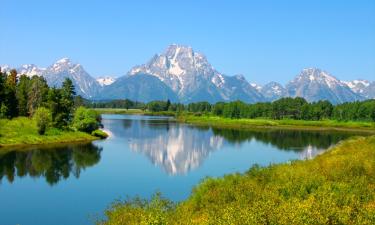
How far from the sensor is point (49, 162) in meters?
92.6

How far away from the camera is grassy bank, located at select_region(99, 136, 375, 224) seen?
2392cm

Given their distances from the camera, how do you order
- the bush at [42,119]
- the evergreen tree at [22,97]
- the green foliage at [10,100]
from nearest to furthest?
the bush at [42,119] → the green foliage at [10,100] → the evergreen tree at [22,97]

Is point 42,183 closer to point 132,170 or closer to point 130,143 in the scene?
point 132,170

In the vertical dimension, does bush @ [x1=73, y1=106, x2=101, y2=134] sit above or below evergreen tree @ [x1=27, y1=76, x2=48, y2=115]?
below

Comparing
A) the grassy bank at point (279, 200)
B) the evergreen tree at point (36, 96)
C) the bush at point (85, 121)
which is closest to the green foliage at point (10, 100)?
the evergreen tree at point (36, 96)

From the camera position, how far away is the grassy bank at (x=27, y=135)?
4668 inches

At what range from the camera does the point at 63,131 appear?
452ft

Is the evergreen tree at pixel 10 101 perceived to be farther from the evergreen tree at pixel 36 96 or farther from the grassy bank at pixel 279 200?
the grassy bank at pixel 279 200

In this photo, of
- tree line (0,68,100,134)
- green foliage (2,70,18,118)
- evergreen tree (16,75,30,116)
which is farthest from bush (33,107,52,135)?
evergreen tree (16,75,30,116)

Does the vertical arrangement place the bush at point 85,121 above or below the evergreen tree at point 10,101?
below

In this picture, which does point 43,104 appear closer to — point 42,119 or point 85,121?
point 85,121

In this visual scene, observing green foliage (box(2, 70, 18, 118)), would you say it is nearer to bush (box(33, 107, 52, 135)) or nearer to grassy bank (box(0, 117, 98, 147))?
grassy bank (box(0, 117, 98, 147))

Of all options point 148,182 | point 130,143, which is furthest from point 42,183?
point 130,143

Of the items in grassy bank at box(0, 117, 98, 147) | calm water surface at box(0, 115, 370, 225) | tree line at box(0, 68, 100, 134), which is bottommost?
calm water surface at box(0, 115, 370, 225)
